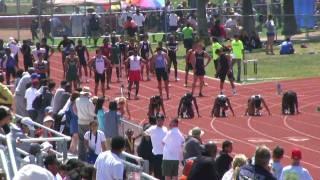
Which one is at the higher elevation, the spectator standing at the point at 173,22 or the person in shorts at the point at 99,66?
the spectator standing at the point at 173,22

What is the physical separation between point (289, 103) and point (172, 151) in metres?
12.5

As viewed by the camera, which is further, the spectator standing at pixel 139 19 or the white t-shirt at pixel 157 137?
the spectator standing at pixel 139 19

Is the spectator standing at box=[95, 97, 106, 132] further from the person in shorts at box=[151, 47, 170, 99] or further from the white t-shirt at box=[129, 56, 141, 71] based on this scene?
the white t-shirt at box=[129, 56, 141, 71]

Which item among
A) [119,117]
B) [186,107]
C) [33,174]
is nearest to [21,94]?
[119,117]

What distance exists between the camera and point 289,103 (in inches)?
1258

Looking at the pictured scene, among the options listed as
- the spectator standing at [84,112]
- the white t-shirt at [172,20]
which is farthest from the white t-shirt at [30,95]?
the white t-shirt at [172,20]

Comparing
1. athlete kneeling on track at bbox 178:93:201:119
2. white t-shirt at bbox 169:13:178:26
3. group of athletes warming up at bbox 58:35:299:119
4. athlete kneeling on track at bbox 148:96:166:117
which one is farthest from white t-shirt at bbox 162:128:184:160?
white t-shirt at bbox 169:13:178:26

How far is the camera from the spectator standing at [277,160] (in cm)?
1580

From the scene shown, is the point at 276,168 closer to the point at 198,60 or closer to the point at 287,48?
the point at 198,60

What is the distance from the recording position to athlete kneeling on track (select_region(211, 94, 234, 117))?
31516 mm

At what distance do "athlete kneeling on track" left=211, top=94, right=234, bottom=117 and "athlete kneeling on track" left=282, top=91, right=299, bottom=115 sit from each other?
4.75 feet

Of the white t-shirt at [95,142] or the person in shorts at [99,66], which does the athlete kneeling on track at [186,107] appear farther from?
the white t-shirt at [95,142]

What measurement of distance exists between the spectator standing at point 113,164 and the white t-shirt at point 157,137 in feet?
20.7

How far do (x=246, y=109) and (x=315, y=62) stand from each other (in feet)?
40.8
